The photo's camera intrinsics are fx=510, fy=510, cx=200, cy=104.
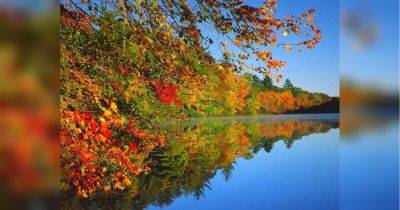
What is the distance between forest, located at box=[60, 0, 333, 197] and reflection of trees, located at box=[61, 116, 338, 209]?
0.27 feet

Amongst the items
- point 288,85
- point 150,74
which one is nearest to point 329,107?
point 288,85

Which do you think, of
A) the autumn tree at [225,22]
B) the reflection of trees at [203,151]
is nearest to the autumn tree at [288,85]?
the autumn tree at [225,22]

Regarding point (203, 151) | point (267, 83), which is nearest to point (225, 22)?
point (267, 83)

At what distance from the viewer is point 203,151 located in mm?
3248

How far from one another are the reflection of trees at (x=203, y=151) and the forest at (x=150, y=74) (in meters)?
0.08

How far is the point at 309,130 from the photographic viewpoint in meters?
3.25

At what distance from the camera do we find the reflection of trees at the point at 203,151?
3.18 metres

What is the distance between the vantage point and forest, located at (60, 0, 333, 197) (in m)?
2.85

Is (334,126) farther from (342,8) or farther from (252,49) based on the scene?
(342,8)

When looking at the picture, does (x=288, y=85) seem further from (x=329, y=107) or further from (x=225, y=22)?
(x=225, y=22)

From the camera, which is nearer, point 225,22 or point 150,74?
point 225,22

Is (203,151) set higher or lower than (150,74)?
lower

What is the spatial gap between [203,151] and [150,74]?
593 mm

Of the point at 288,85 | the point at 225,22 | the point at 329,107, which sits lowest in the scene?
the point at 329,107
